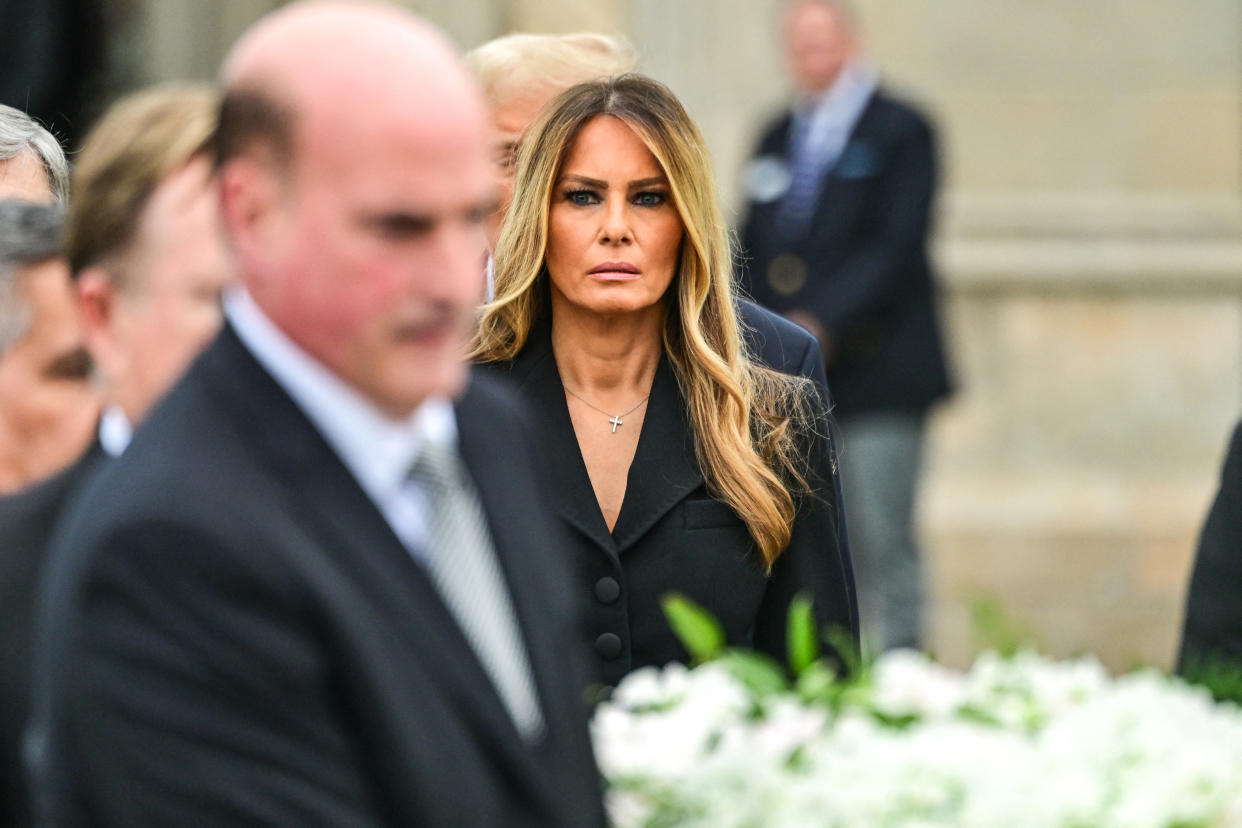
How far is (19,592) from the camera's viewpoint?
229cm

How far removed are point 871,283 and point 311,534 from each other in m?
5.73

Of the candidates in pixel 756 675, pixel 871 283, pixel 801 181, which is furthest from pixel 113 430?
pixel 801 181

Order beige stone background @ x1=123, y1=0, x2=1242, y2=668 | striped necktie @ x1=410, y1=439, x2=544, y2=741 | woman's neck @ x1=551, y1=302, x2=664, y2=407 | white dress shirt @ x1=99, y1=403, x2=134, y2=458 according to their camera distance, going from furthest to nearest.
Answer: beige stone background @ x1=123, y1=0, x2=1242, y2=668, woman's neck @ x1=551, y1=302, x2=664, y2=407, white dress shirt @ x1=99, y1=403, x2=134, y2=458, striped necktie @ x1=410, y1=439, x2=544, y2=741

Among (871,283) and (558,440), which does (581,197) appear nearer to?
(558,440)

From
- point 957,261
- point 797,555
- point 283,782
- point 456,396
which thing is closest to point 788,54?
point 957,261

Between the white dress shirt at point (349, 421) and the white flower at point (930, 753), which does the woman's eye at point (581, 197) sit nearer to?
the white flower at point (930, 753)

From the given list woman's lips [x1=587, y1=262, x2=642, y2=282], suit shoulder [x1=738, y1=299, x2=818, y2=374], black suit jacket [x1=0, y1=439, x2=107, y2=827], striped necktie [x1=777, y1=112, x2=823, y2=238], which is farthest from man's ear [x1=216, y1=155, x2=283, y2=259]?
striped necktie [x1=777, y1=112, x2=823, y2=238]

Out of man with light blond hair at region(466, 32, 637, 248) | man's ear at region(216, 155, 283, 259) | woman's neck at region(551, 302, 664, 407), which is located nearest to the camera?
man's ear at region(216, 155, 283, 259)

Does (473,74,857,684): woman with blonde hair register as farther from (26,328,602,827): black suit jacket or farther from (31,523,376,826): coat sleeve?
(31,523,376,826): coat sleeve

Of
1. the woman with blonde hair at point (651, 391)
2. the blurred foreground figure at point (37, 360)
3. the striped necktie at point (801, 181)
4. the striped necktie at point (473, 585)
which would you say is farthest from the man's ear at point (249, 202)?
the striped necktie at point (801, 181)

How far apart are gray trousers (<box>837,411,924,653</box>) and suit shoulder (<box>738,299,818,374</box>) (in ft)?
11.2

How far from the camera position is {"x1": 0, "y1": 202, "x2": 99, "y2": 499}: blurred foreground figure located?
2961 millimetres

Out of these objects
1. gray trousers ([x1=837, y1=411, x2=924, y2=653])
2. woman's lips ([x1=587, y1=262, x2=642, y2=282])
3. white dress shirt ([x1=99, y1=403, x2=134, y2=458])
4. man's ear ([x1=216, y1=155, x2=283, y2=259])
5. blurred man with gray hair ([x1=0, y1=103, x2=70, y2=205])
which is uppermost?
man's ear ([x1=216, y1=155, x2=283, y2=259])

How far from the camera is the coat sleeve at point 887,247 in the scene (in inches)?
290
